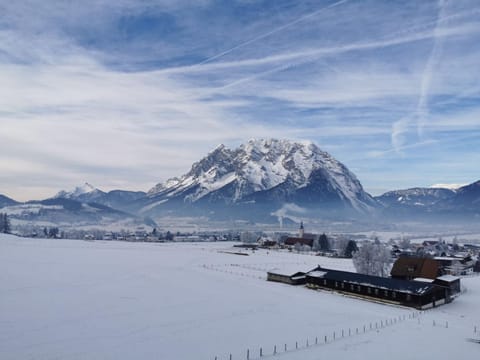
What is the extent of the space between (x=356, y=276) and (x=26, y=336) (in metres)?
36.0

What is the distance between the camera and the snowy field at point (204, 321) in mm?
26188

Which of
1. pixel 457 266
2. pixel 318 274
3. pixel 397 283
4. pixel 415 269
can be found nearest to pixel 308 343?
pixel 397 283

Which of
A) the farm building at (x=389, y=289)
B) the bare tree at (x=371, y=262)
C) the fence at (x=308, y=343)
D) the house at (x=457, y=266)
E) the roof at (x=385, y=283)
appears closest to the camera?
the fence at (x=308, y=343)

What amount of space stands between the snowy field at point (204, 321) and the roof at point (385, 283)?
2534 mm

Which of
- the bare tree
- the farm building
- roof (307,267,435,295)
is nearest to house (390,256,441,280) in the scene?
the bare tree

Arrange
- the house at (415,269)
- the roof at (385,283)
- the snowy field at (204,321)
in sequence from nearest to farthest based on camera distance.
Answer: the snowy field at (204,321) < the roof at (385,283) < the house at (415,269)

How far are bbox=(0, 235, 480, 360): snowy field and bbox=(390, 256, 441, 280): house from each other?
446cm

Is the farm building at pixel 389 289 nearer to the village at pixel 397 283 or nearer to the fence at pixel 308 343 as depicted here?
the village at pixel 397 283

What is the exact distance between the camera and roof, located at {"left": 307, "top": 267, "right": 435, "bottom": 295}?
146ft

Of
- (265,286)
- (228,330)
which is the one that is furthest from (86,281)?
(228,330)

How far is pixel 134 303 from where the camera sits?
3850cm

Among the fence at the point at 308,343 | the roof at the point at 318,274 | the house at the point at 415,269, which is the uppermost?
the house at the point at 415,269

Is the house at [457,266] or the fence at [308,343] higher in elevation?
the house at [457,266]

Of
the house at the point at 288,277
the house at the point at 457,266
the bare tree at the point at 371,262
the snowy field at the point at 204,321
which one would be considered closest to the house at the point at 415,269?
the snowy field at the point at 204,321
